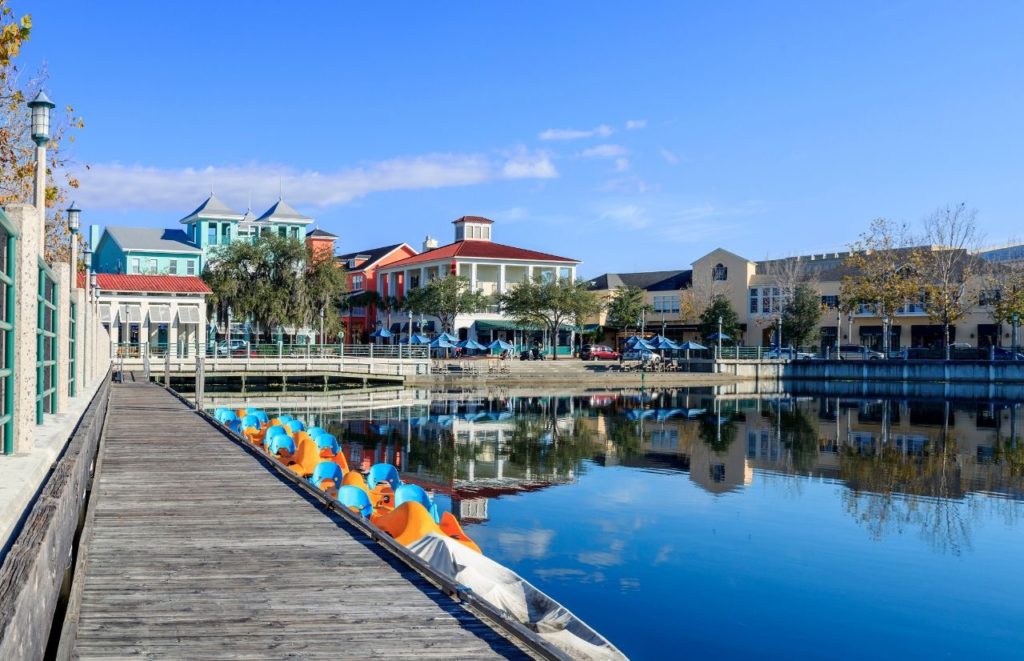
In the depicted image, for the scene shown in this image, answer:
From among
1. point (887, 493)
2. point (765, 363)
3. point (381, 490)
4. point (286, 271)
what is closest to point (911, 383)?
point (765, 363)

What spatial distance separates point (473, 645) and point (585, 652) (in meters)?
3.81

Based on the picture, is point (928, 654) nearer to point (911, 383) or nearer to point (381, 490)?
point (381, 490)

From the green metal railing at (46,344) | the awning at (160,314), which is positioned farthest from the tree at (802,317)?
the green metal railing at (46,344)

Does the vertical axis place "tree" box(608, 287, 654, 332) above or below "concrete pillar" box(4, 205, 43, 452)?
above

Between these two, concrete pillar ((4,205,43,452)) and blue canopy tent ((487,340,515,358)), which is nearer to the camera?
concrete pillar ((4,205,43,452))

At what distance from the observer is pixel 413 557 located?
804 cm

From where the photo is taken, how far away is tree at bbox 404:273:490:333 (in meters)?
70.2

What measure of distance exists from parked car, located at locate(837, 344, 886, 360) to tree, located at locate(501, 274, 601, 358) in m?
20.6

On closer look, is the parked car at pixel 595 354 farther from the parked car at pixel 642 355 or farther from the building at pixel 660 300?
the building at pixel 660 300

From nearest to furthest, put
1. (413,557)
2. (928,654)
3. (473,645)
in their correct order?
1. (473,645)
2. (413,557)
3. (928,654)

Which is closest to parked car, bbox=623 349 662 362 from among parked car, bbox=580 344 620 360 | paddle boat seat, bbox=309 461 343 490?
parked car, bbox=580 344 620 360

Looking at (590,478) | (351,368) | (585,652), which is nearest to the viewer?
(585,652)

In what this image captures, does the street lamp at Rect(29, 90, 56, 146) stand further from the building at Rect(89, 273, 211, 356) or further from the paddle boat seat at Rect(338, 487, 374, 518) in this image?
the building at Rect(89, 273, 211, 356)

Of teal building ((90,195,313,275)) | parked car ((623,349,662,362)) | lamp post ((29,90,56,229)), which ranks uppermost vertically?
teal building ((90,195,313,275))
